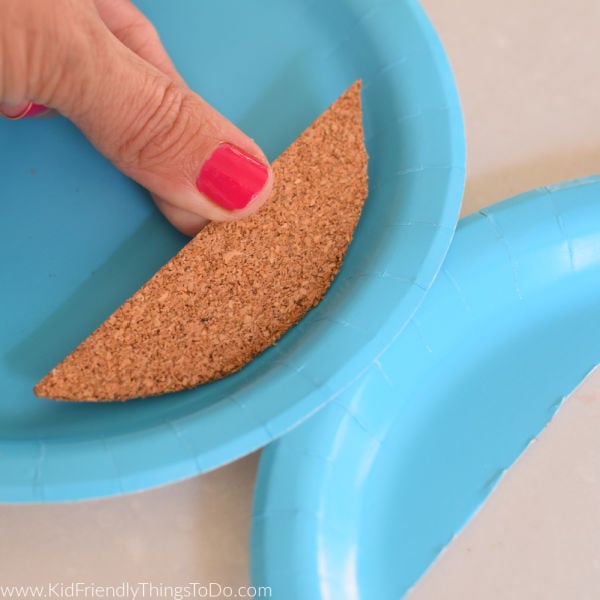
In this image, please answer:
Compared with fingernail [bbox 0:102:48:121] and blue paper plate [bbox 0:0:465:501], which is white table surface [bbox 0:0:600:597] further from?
fingernail [bbox 0:102:48:121]

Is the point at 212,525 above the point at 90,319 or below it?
below

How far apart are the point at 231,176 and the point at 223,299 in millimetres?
94

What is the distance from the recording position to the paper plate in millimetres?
518

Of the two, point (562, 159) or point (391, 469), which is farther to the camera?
point (562, 159)

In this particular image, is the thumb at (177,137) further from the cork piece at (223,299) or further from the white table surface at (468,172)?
the white table surface at (468,172)

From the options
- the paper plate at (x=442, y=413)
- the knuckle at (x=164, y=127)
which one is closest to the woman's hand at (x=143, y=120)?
the knuckle at (x=164, y=127)

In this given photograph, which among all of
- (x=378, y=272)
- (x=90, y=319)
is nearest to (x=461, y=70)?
(x=378, y=272)

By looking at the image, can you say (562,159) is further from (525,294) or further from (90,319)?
(90,319)

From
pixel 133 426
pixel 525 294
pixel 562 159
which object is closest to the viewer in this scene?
pixel 133 426

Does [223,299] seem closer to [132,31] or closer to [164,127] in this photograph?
[164,127]

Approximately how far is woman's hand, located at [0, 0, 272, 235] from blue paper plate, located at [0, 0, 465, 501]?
63 mm

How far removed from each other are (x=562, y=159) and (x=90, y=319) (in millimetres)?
498

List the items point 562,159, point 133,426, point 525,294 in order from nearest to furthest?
1. point 133,426
2. point 525,294
3. point 562,159

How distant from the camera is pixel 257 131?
610 mm
